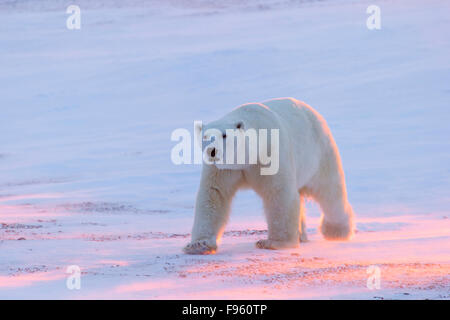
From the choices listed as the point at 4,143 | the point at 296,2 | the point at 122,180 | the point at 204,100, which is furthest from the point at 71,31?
the point at 122,180

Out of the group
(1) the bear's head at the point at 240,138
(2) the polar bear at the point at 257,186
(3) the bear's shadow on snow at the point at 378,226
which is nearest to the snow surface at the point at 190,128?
(3) the bear's shadow on snow at the point at 378,226

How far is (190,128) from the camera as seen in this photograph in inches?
802

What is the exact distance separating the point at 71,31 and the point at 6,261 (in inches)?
1237

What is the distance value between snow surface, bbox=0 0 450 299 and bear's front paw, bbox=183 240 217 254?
124mm

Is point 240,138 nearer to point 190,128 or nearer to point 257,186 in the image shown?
point 257,186

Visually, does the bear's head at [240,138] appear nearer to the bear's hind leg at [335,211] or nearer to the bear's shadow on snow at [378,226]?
the bear's hind leg at [335,211]

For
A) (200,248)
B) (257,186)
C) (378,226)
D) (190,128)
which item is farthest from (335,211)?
(190,128)

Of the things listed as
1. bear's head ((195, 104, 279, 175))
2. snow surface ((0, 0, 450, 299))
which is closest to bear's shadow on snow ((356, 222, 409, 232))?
snow surface ((0, 0, 450, 299))

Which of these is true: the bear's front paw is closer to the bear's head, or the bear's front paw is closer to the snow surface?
the snow surface

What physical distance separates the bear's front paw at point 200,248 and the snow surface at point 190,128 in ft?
0.41

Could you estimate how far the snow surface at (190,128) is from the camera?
5.36 metres

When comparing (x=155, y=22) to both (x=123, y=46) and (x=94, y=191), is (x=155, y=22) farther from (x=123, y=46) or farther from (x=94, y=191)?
(x=94, y=191)

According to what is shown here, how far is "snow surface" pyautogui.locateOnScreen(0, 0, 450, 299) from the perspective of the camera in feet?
17.6
